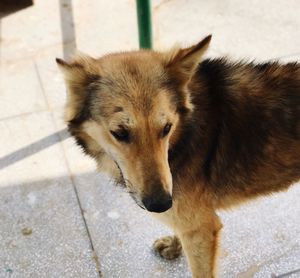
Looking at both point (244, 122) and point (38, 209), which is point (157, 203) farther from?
point (38, 209)

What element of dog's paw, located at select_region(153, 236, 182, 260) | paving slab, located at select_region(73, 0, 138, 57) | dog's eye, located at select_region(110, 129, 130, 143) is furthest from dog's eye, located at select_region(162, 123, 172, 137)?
paving slab, located at select_region(73, 0, 138, 57)

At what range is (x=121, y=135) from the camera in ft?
7.25

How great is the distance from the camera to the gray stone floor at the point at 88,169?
10.1 feet

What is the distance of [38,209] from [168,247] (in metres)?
1.01

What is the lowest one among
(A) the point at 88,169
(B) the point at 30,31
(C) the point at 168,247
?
(C) the point at 168,247

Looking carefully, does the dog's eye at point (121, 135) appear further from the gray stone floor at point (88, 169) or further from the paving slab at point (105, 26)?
the paving slab at point (105, 26)

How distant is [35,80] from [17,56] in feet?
1.52

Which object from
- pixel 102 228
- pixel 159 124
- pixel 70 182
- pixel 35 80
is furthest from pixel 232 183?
pixel 35 80

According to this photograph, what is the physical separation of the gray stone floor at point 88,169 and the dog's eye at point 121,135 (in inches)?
45.9

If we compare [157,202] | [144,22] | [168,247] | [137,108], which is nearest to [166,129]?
[137,108]

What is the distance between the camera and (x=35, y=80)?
4430mm

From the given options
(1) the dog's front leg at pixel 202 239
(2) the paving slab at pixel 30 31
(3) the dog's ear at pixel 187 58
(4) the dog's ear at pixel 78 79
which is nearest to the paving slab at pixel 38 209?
(1) the dog's front leg at pixel 202 239

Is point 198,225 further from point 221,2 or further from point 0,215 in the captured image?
point 221,2

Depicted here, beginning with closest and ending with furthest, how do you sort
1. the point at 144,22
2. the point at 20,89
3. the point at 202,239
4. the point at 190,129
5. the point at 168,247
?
the point at 190,129, the point at 202,239, the point at 168,247, the point at 144,22, the point at 20,89
